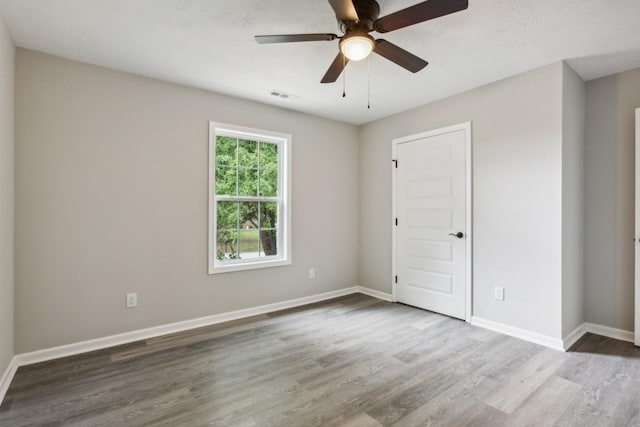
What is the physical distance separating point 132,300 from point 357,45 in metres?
2.87

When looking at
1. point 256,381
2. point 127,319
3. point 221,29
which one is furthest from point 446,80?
point 127,319

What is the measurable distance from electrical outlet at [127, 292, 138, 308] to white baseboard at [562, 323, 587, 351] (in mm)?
3828

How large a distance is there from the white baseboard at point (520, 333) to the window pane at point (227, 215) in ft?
9.22

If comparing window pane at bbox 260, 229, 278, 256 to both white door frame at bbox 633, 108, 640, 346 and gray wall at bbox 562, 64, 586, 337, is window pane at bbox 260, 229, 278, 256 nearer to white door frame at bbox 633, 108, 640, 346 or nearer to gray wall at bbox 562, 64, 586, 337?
gray wall at bbox 562, 64, 586, 337

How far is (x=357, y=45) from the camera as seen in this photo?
1.87m

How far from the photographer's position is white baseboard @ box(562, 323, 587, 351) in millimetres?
2734

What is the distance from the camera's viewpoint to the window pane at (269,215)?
152 inches

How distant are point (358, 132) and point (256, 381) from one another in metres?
3.60

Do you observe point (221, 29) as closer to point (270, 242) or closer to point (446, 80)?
point (446, 80)

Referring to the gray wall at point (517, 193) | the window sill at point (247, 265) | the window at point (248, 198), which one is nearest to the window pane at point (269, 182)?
the window at point (248, 198)

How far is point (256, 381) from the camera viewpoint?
225cm

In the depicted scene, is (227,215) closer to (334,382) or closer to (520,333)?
(334,382)

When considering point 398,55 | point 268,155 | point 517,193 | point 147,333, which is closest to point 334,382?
point 147,333

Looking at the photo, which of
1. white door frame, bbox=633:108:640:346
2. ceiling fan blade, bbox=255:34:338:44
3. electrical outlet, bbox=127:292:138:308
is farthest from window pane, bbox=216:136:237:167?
white door frame, bbox=633:108:640:346
